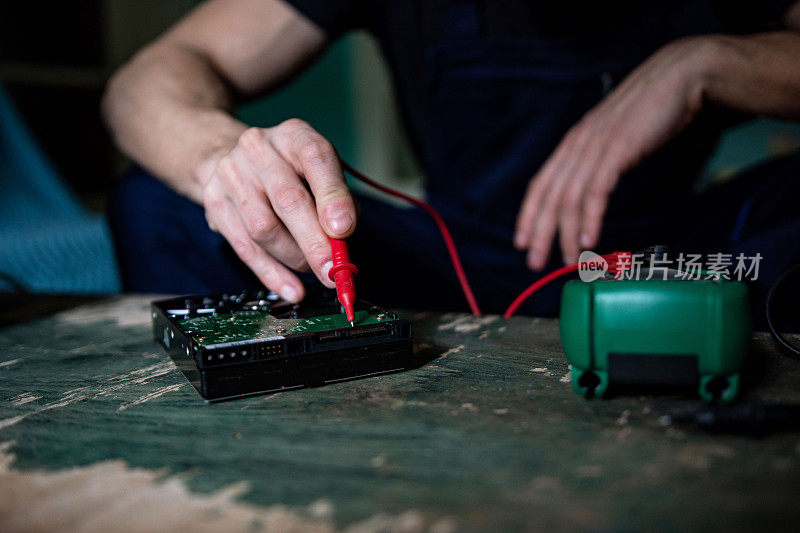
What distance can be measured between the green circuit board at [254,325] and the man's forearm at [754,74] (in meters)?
0.62

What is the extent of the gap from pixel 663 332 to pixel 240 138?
0.48m

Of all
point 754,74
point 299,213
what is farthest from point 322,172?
point 754,74

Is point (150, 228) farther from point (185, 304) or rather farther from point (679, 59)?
point (679, 59)

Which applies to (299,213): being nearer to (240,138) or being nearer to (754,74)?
(240,138)

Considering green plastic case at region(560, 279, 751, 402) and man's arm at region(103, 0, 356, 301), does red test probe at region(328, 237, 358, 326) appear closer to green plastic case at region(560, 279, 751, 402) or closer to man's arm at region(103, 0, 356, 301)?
man's arm at region(103, 0, 356, 301)

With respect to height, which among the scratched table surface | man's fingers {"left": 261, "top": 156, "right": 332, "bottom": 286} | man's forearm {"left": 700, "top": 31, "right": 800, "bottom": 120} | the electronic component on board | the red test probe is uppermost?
man's forearm {"left": 700, "top": 31, "right": 800, "bottom": 120}

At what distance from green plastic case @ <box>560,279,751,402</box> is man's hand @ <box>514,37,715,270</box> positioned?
367mm

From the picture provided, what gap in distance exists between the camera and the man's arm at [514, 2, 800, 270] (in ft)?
2.58

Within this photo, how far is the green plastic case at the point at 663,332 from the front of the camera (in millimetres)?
398

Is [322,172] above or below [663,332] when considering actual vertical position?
above

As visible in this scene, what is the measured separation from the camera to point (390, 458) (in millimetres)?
362

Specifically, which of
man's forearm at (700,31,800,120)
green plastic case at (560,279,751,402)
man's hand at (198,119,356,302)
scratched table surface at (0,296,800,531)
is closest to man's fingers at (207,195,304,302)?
man's hand at (198,119,356,302)

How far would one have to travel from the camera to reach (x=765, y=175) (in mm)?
953

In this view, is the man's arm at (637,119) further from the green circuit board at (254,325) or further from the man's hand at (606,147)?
the green circuit board at (254,325)
